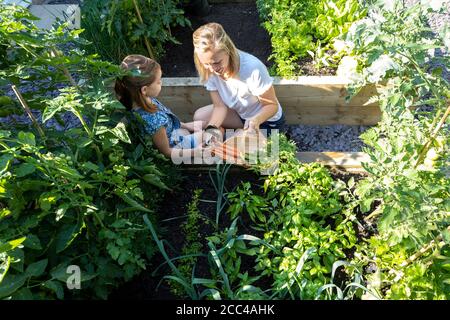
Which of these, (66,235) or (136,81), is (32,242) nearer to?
(66,235)

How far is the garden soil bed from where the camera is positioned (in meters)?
2.15

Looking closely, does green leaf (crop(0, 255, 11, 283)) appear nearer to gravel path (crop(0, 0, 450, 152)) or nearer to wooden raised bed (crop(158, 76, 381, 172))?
gravel path (crop(0, 0, 450, 152))

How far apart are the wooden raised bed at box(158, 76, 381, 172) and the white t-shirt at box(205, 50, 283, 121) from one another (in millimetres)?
285

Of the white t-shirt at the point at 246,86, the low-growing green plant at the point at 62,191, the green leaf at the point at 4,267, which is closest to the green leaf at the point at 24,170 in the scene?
the low-growing green plant at the point at 62,191

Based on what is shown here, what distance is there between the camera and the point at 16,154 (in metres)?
1.47

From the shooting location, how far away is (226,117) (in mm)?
2896

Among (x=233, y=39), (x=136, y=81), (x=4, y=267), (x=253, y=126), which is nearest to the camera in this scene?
(x=4, y=267)

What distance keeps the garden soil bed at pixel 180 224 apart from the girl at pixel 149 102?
0.21 metres

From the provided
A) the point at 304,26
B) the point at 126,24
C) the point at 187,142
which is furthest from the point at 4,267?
the point at 304,26

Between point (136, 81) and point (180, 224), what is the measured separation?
2.80 ft

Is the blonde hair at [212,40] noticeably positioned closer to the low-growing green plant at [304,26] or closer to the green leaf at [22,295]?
the low-growing green plant at [304,26]

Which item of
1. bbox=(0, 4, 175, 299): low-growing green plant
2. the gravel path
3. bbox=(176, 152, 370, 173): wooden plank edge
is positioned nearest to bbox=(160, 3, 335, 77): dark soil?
the gravel path
